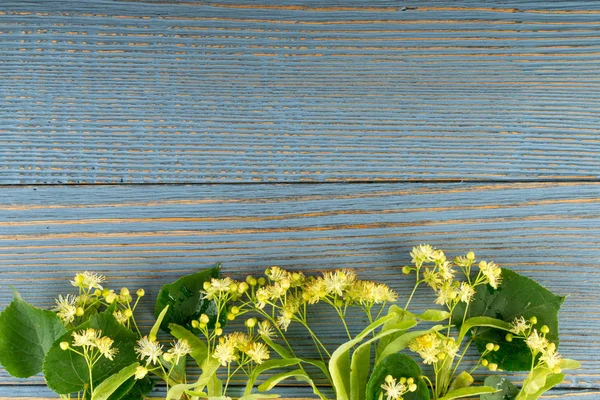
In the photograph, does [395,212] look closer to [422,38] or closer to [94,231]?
[422,38]

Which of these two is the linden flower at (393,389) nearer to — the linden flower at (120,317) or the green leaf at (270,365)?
the green leaf at (270,365)

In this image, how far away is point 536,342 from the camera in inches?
21.5

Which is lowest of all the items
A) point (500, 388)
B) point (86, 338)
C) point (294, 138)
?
point (500, 388)

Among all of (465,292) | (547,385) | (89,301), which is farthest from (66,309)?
(547,385)

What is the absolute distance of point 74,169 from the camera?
24.2 inches

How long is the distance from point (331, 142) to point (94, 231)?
0.32 m

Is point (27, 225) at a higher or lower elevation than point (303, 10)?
lower

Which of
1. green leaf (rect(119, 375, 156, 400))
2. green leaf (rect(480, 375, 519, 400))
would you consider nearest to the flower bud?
green leaf (rect(119, 375, 156, 400))

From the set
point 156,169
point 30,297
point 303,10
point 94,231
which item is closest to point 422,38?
point 303,10

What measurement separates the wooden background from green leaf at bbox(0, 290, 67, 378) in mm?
54

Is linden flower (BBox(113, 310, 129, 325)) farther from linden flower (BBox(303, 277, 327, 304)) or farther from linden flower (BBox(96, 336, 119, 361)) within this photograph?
linden flower (BBox(303, 277, 327, 304))

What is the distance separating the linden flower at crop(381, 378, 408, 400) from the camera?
53 cm

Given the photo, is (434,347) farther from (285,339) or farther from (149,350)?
(149,350)

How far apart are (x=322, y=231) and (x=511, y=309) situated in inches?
9.6
